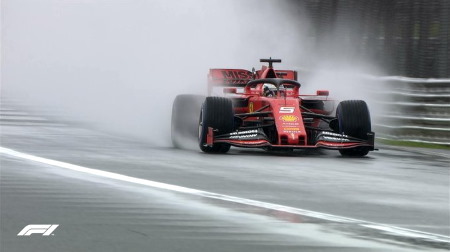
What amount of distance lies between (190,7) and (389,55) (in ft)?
40.5

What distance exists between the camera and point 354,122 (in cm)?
1497

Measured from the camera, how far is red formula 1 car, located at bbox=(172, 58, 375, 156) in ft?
47.4

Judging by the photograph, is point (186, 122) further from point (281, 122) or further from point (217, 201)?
point (217, 201)

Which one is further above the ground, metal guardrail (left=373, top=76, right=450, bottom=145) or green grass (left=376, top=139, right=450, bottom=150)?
metal guardrail (left=373, top=76, right=450, bottom=145)

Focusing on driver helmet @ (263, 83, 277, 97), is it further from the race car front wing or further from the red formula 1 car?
the race car front wing

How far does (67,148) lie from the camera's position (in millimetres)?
14625

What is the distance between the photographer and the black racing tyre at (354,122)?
1494cm

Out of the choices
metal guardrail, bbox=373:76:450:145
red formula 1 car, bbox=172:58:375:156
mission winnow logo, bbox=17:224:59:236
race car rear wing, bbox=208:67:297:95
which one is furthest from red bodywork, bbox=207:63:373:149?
mission winnow logo, bbox=17:224:59:236

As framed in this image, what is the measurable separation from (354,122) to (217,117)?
6.10ft

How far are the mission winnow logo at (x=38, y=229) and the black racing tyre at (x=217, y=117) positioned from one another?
6832 millimetres

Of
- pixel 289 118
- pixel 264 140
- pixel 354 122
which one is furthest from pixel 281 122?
pixel 354 122

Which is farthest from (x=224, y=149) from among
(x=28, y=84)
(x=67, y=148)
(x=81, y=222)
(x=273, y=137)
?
(x=28, y=84)

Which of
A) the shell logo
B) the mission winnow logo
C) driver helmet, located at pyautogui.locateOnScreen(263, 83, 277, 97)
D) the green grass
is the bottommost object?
the green grass

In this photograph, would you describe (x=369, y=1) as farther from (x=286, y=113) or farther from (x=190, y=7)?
(x=190, y=7)
